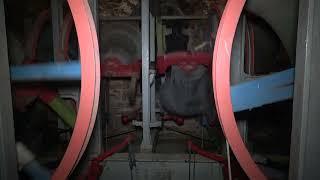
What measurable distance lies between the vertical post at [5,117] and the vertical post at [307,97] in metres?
0.85

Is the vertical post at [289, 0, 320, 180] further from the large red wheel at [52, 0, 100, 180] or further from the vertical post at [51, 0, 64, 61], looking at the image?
the vertical post at [51, 0, 64, 61]

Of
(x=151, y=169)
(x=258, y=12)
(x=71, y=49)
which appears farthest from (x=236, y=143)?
(x=71, y=49)

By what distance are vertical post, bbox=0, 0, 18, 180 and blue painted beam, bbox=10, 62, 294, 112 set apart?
2.9 inches

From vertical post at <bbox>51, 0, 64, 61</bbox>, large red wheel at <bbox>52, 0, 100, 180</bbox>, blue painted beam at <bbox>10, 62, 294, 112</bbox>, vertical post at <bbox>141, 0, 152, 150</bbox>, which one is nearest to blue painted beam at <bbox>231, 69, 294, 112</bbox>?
blue painted beam at <bbox>10, 62, 294, 112</bbox>

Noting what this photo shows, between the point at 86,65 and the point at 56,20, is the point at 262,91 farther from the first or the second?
the point at 56,20

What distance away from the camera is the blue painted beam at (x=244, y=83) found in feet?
2.43

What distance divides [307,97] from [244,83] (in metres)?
0.17

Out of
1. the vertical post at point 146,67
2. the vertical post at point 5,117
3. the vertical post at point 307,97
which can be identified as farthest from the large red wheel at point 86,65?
the vertical post at point 146,67

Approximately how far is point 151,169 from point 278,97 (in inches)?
45.3

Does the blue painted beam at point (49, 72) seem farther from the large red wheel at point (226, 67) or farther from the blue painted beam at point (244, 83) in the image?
the large red wheel at point (226, 67)

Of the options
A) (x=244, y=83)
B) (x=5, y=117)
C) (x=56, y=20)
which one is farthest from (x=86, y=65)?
(x=56, y=20)

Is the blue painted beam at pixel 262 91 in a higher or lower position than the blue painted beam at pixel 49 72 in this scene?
lower

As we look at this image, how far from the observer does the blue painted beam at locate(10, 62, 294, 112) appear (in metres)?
0.74

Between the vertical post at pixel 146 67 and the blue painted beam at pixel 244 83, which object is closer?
the blue painted beam at pixel 244 83
